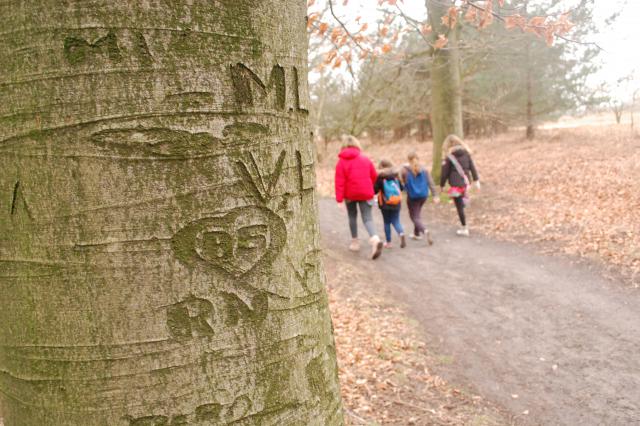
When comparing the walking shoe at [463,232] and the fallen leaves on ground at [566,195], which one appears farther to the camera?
the walking shoe at [463,232]

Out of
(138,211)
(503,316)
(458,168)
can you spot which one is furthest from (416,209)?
(138,211)

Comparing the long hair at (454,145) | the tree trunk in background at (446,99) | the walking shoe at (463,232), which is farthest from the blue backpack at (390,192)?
the tree trunk in background at (446,99)

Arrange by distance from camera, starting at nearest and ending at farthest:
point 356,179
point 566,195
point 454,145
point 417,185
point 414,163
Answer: point 356,179
point 414,163
point 417,185
point 454,145
point 566,195

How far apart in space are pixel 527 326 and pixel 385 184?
3655 mm

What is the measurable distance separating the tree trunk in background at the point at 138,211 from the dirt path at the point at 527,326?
13.0 feet

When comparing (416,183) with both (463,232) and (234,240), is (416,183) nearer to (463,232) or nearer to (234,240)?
(463,232)

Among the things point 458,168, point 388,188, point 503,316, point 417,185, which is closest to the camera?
point 503,316

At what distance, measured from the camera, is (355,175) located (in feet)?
28.3

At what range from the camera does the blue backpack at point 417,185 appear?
9.27 m

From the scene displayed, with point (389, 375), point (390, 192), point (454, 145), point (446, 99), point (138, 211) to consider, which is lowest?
point (389, 375)

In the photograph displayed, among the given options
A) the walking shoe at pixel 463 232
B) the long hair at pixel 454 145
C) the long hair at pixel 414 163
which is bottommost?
the walking shoe at pixel 463 232

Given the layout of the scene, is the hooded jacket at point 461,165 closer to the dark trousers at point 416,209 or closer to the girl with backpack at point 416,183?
the girl with backpack at point 416,183

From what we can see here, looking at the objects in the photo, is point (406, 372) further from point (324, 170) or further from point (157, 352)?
point (324, 170)

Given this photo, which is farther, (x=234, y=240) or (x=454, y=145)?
(x=454, y=145)
